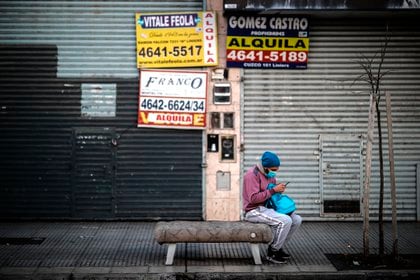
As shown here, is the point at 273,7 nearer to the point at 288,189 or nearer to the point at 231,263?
the point at 288,189

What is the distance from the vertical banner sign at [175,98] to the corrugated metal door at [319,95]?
3.19ft

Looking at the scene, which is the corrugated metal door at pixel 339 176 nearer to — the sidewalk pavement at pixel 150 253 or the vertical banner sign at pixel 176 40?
the sidewalk pavement at pixel 150 253

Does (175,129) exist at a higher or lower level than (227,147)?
higher

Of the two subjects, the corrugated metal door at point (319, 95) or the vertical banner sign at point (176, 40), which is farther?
the corrugated metal door at point (319, 95)

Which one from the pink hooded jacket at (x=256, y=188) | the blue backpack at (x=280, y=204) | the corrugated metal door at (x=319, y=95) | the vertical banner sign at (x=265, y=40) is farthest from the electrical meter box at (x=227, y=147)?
the pink hooded jacket at (x=256, y=188)

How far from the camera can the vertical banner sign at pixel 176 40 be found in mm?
12406

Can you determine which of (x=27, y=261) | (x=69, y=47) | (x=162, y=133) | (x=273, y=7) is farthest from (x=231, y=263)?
(x=69, y=47)

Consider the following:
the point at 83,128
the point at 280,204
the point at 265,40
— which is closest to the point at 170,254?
the point at 280,204

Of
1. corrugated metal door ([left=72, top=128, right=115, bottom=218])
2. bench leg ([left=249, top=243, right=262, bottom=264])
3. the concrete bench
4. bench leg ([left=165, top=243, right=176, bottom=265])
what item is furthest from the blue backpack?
corrugated metal door ([left=72, top=128, right=115, bottom=218])

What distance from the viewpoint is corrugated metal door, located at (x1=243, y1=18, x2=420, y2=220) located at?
41.3 ft

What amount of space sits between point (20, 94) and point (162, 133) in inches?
116

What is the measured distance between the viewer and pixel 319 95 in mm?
12609

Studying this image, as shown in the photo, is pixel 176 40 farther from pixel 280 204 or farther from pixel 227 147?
pixel 280 204

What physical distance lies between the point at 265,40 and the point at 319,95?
156cm
